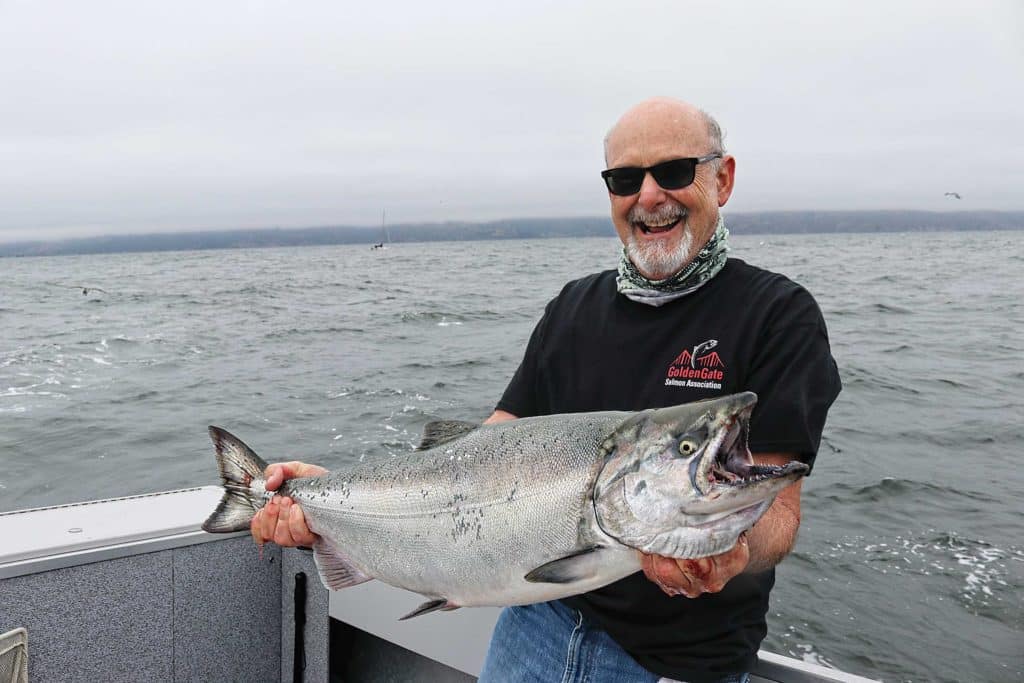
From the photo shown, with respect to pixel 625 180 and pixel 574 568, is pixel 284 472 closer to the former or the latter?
pixel 574 568

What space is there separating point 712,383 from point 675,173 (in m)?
0.78

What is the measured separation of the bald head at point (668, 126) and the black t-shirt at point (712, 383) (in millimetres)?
454

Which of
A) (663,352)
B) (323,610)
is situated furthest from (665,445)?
(323,610)

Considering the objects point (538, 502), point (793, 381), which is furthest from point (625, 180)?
point (538, 502)

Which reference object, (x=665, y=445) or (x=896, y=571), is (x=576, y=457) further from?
(x=896, y=571)

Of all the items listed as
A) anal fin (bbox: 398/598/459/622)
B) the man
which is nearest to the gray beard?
the man

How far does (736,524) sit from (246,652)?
10.4ft

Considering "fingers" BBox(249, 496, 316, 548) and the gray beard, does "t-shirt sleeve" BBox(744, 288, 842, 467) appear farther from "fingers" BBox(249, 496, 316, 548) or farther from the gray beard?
"fingers" BBox(249, 496, 316, 548)

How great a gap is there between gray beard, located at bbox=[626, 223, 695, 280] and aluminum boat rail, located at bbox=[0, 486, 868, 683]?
177cm

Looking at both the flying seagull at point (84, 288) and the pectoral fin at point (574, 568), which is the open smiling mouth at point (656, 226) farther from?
the flying seagull at point (84, 288)

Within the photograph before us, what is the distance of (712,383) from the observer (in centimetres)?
273

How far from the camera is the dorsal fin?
3.04 metres

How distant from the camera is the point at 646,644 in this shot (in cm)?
272

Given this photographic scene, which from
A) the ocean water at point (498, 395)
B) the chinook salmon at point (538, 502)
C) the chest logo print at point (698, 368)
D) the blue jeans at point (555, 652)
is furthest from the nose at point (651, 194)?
the ocean water at point (498, 395)
